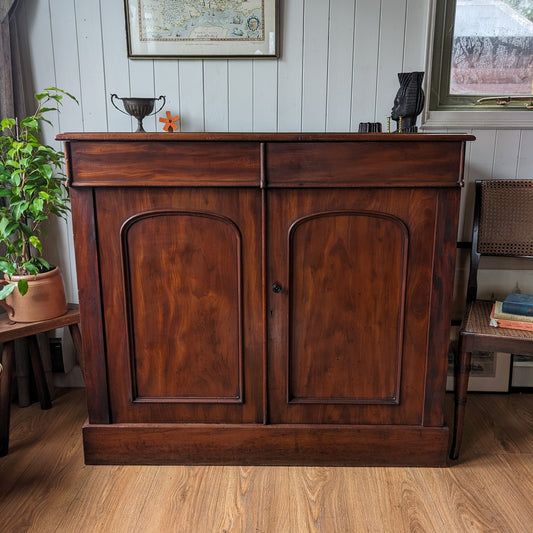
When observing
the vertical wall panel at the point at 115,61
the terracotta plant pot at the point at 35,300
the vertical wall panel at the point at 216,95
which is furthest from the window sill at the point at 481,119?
the terracotta plant pot at the point at 35,300

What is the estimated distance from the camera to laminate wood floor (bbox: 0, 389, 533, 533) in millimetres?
1455

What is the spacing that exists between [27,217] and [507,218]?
1.89 metres

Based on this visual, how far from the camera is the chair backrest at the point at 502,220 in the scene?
1917 millimetres

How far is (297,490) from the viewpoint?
1.60 m

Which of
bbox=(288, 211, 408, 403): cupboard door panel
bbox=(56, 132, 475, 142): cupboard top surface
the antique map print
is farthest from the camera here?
the antique map print

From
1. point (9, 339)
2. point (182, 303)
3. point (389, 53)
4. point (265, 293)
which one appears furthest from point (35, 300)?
point (389, 53)

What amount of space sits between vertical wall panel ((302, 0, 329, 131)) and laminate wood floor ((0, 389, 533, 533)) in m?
1.36

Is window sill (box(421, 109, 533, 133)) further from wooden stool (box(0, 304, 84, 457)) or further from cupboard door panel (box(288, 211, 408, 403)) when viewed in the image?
wooden stool (box(0, 304, 84, 457))

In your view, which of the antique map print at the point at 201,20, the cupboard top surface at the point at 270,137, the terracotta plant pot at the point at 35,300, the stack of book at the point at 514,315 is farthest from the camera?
the antique map print at the point at 201,20

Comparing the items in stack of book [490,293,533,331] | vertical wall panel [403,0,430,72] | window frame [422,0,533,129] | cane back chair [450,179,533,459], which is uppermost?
vertical wall panel [403,0,430,72]

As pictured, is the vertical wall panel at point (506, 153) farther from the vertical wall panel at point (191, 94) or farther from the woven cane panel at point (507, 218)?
the vertical wall panel at point (191, 94)

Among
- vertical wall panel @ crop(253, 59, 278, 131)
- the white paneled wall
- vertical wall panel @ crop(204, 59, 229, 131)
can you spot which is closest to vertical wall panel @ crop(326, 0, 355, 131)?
the white paneled wall

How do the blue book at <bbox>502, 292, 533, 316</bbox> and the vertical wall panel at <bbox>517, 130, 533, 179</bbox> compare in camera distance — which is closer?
the blue book at <bbox>502, 292, 533, 316</bbox>

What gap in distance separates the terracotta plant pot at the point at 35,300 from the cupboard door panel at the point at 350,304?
0.86 metres
